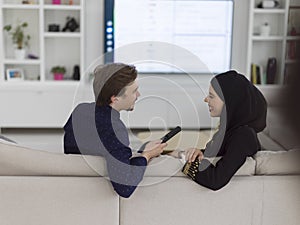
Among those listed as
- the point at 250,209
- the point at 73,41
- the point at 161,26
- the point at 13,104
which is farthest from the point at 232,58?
the point at 250,209

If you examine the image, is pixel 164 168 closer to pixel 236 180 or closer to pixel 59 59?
pixel 236 180

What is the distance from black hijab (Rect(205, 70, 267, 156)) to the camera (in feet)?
6.83

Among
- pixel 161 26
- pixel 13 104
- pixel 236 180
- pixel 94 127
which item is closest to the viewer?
pixel 94 127

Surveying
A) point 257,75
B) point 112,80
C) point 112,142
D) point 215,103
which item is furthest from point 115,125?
point 257,75

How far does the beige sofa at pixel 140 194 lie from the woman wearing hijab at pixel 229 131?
0.25 feet

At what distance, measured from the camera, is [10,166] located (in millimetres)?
2035

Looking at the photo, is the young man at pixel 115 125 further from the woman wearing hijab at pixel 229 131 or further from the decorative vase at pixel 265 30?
the decorative vase at pixel 265 30

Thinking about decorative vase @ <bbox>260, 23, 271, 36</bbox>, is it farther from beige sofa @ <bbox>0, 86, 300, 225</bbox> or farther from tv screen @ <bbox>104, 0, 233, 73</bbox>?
beige sofa @ <bbox>0, 86, 300, 225</bbox>

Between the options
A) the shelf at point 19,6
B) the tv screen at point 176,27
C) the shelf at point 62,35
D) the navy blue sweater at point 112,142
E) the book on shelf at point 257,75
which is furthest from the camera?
the book on shelf at point 257,75

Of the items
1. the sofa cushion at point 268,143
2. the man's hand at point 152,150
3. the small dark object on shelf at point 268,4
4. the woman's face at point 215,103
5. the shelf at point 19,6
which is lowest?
the sofa cushion at point 268,143

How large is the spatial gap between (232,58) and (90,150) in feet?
12.0

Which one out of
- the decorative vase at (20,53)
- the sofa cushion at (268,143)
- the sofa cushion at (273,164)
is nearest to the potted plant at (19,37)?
the decorative vase at (20,53)

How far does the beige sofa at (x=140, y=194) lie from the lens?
6.74 ft

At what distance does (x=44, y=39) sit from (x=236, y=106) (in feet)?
11.7
